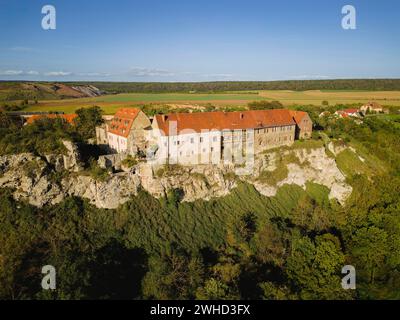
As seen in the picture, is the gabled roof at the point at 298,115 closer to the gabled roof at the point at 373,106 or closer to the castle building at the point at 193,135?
the castle building at the point at 193,135

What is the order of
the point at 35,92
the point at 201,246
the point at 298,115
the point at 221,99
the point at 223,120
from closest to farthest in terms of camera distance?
the point at 201,246
the point at 223,120
the point at 298,115
the point at 35,92
the point at 221,99

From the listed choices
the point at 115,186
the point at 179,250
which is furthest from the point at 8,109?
the point at 179,250

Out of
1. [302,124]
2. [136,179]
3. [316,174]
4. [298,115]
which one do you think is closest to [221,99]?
[298,115]

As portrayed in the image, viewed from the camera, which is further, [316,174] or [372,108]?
[372,108]

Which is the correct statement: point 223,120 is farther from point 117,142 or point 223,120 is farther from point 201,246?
point 201,246

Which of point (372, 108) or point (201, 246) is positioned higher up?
point (372, 108)

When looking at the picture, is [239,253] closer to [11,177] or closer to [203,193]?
[203,193]
